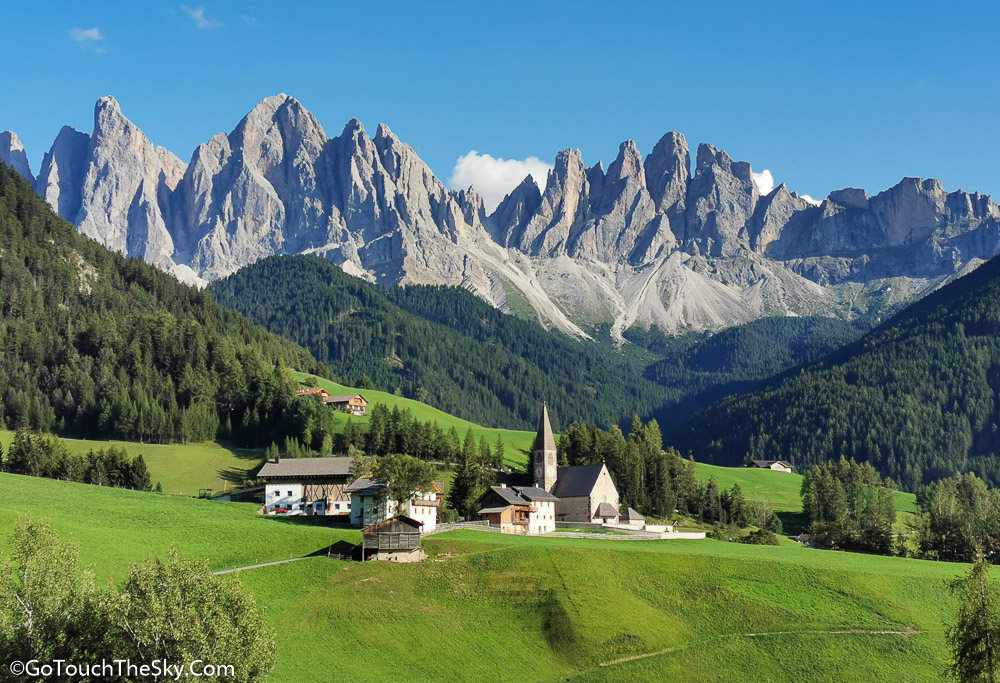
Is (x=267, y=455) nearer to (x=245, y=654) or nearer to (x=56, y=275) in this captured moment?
(x=56, y=275)

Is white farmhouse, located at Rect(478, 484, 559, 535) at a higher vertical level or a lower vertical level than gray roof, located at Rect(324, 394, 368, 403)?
lower

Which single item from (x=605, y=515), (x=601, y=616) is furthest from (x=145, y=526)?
(x=605, y=515)

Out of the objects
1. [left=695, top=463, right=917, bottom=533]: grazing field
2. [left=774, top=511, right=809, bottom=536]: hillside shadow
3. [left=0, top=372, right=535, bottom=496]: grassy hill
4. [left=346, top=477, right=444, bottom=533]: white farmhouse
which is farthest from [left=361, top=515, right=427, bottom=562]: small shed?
[left=695, top=463, right=917, bottom=533]: grazing field

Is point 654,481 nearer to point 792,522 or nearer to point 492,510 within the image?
point 792,522

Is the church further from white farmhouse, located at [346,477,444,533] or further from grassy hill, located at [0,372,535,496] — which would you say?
grassy hill, located at [0,372,535,496]

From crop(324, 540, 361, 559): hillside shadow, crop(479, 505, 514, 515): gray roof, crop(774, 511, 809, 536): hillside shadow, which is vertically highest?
crop(479, 505, 514, 515): gray roof

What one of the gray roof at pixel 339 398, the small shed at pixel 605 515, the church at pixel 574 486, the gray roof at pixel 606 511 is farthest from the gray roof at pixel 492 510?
the gray roof at pixel 339 398

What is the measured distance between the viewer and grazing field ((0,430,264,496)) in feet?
423

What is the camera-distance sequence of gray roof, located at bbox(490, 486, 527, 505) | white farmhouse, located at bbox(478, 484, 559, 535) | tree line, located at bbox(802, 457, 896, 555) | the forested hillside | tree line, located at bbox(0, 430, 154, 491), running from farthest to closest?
1. the forested hillside
2. tree line, located at bbox(802, 457, 896, 555)
3. tree line, located at bbox(0, 430, 154, 491)
4. gray roof, located at bbox(490, 486, 527, 505)
5. white farmhouse, located at bbox(478, 484, 559, 535)

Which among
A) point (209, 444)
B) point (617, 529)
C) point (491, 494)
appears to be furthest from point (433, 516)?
point (209, 444)

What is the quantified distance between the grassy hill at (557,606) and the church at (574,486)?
31711mm

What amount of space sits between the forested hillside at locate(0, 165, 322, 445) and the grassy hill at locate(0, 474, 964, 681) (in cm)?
6274

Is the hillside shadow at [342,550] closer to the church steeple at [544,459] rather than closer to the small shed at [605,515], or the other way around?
the small shed at [605,515]

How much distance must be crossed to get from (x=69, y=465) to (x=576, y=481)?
2481 inches
